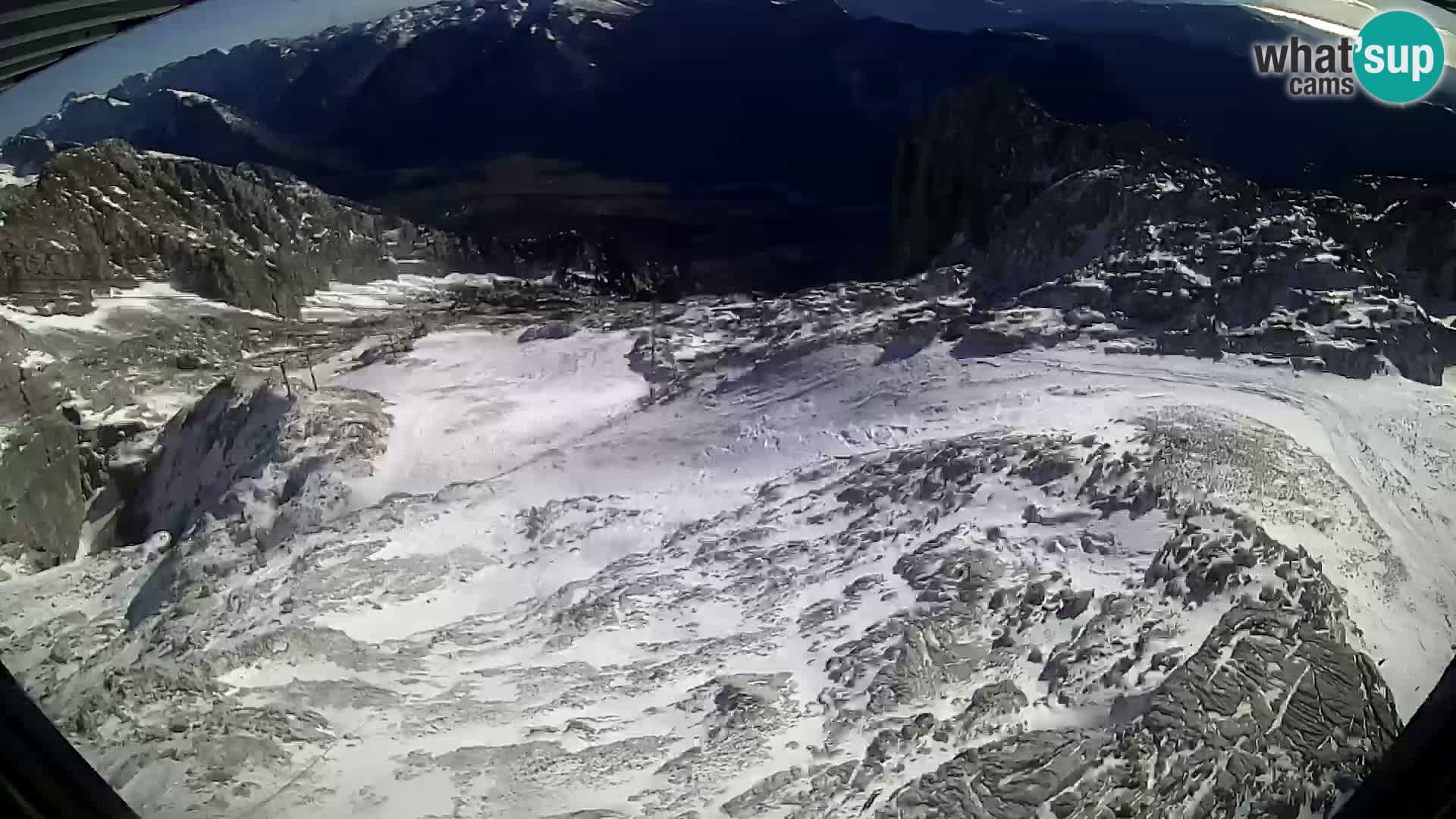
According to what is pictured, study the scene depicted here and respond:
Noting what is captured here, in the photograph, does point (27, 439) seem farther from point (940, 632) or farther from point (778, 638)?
point (940, 632)

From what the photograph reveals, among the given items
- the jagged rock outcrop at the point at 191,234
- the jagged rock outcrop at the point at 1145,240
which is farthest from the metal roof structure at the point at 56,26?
the jagged rock outcrop at the point at 1145,240

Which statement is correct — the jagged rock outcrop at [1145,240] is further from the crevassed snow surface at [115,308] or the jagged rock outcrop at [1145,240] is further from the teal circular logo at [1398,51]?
the crevassed snow surface at [115,308]

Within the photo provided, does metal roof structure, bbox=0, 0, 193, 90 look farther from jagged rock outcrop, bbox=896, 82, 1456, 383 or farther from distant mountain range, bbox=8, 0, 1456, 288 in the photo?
jagged rock outcrop, bbox=896, 82, 1456, 383

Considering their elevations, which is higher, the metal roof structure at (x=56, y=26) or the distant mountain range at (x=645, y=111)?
the metal roof structure at (x=56, y=26)

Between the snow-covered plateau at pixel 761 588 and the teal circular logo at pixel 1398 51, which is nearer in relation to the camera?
the snow-covered plateau at pixel 761 588

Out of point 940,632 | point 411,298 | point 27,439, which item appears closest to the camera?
point 940,632

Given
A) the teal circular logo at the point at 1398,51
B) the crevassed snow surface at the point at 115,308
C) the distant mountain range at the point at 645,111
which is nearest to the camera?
the teal circular logo at the point at 1398,51

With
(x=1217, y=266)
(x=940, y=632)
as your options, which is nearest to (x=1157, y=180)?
(x=1217, y=266)
